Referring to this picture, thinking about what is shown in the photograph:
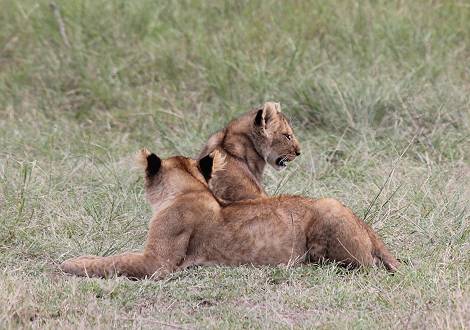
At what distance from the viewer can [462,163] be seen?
898 centimetres

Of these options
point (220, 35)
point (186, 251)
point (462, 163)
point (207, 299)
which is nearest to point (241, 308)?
point (207, 299)

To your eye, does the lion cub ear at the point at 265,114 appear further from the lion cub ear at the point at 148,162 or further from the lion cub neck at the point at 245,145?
the lion cub ear at the point at 148,162

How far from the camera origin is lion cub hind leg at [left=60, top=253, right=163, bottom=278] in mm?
6438

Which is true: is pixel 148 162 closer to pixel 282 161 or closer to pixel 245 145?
pixel 245 145

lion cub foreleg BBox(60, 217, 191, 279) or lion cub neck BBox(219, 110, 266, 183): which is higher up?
lion cub foreleg BBox(60, 217, 191, 279)

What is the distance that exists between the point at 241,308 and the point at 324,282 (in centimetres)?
59

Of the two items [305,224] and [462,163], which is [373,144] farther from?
[305,224]

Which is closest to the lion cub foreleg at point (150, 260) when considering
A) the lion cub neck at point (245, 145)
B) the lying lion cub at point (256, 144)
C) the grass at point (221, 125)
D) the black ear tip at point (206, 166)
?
the grass at point (221, 125)

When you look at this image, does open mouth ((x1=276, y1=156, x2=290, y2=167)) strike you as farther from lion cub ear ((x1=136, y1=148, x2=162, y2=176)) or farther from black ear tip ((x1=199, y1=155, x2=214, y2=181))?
lion cub ear ((x1=136, y1=148, x2=162, y2=176))

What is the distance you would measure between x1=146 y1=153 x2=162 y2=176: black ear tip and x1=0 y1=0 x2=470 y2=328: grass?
0.56m

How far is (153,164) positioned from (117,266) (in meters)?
0.66

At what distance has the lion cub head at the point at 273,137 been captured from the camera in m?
7.95

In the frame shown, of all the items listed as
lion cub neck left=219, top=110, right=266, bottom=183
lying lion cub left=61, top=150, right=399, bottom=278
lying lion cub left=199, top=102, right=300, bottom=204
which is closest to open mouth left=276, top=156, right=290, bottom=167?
lying lion cub left=199, top=102, right=300, bottom=204

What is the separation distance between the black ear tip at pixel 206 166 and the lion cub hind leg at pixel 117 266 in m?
0.70
